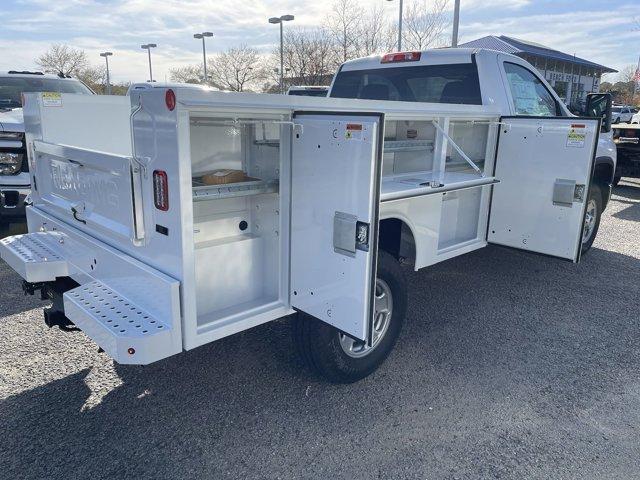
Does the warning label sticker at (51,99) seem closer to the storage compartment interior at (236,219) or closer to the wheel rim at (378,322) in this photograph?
the storage compartment interior at (236,219)

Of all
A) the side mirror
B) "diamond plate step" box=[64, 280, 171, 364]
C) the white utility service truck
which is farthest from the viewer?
the side mirror

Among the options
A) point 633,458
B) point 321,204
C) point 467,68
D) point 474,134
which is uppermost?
point 467,68

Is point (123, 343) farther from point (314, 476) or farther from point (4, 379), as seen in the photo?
point (4, 379)

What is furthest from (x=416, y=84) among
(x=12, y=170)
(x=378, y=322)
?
(x=12, y=170)

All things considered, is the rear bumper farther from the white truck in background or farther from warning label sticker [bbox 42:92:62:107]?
warning label sticker [bbox 42:92:62:107]

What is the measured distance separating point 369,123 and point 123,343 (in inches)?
57.5

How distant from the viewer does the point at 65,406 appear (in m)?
2.99

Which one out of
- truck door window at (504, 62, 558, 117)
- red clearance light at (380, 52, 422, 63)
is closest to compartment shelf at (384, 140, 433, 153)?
truck door window at (504, 62, 558, 117)

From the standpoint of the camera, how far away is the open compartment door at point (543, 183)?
3.99 meters

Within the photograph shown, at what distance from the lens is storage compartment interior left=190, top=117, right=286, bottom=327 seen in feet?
8.92

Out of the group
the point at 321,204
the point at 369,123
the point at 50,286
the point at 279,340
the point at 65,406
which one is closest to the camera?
the point at 369,123

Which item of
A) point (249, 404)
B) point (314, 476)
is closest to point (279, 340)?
point (249, 404)

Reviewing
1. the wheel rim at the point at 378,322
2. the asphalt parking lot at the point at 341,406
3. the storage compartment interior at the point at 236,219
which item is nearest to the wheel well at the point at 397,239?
the wheel rim at the point at 378,322

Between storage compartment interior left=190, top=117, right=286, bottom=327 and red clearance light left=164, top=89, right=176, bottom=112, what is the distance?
0.51 m
